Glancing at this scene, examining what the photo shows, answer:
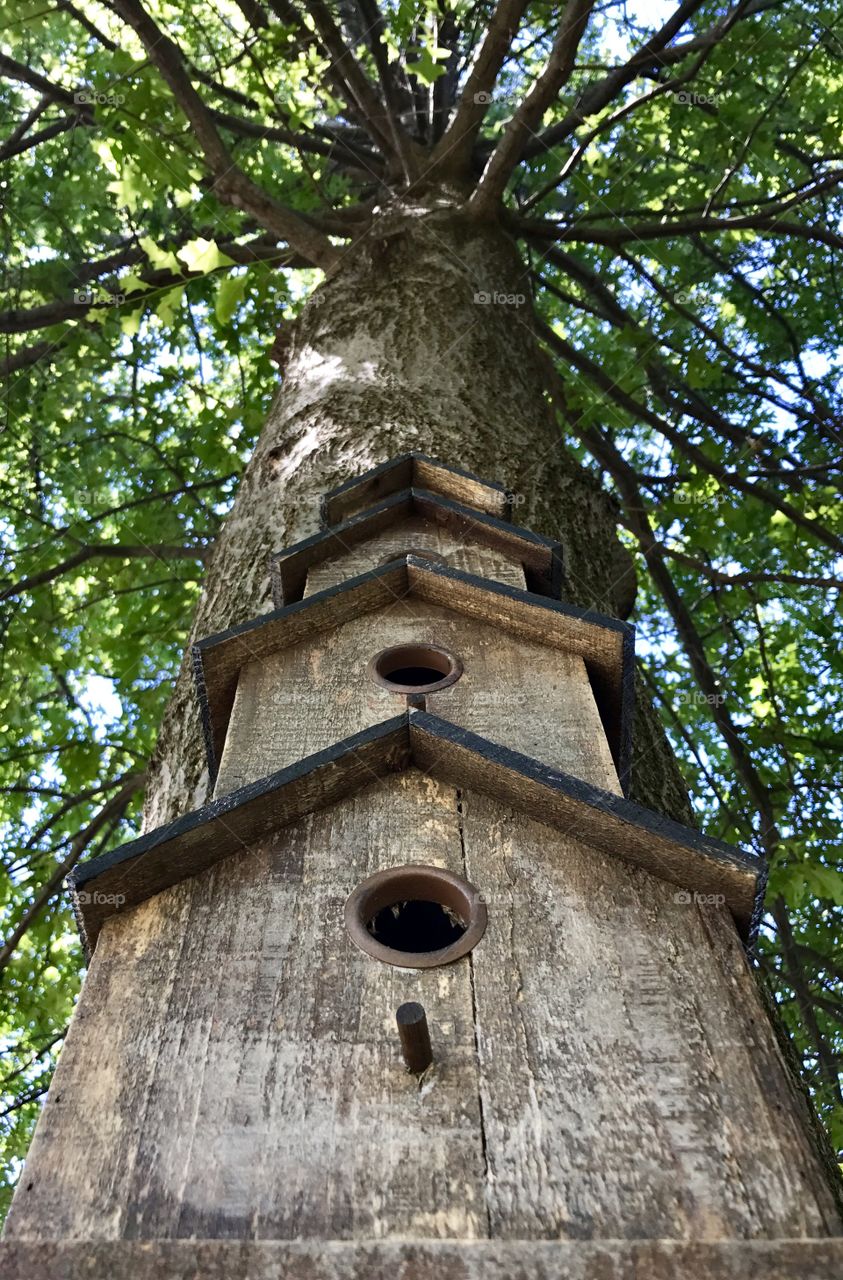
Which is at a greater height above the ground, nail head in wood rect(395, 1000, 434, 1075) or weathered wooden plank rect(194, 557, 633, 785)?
weathered wooden plank rect(194, 557, 633, 785)

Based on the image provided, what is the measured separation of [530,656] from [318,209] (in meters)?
4.95

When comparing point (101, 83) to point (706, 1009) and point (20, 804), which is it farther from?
point (706, 1009)

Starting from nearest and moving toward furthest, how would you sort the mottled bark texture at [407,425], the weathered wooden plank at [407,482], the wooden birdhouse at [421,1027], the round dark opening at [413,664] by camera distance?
1. the wooden birdhouse at [421,1027]
2. the round dark opening at [413,664]
3. the weathered wooden plank at [407,482]
4. the mottled bark texture at [407,425]

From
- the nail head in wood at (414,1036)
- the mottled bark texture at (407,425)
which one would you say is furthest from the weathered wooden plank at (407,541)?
the nail head in wood at (414,1036)

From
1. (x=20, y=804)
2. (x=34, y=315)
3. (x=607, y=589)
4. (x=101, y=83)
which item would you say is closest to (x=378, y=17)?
(x=101, y=83)

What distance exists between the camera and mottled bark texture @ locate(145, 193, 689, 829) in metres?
2.67

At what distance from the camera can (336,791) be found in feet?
5.03

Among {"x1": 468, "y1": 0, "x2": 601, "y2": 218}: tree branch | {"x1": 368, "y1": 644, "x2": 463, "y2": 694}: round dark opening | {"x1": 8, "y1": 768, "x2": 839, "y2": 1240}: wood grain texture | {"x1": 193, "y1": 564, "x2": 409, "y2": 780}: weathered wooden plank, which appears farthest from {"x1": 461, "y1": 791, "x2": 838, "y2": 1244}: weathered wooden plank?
{"x1": 468, "y1": 0, "x2": 601, "y2": 218}: tree branch

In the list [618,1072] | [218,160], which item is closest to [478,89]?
[218,160]

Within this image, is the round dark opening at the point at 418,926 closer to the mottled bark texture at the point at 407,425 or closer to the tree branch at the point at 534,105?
the mottled bark texture at the point at 407,425

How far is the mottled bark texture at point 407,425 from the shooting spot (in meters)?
2.67

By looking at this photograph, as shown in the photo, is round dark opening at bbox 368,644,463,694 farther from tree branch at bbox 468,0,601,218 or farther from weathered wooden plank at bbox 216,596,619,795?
tree branch at bbox 468,0,601,218

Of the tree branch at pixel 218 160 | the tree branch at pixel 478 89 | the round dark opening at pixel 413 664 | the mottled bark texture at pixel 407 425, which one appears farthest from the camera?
the tree branch at pixel 478 89

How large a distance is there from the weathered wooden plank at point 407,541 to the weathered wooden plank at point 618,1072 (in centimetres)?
100
